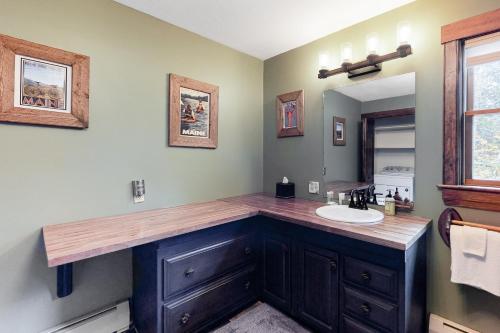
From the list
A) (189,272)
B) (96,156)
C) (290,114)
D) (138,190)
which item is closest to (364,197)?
(290,114)

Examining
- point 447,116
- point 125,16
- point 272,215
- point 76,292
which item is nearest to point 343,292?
point 272,215

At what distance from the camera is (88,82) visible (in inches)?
62.1

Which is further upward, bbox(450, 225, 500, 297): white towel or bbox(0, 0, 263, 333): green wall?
bbox(0, 0, 263, 333): green wall

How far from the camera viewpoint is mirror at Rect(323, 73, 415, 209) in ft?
5.61

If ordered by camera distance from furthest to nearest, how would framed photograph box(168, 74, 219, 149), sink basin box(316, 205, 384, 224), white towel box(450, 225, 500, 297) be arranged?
framed photograph box(168, 74, 219, 149), sink basin box(316, 205, 384, 224), white towel box(450, 225, 500, 297)

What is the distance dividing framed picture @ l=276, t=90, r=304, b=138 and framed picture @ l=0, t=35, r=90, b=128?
165cm

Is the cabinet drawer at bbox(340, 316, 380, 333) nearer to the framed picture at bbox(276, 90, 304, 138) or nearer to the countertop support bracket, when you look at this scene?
the framed picture at bbox(276, 90, 304, 138)

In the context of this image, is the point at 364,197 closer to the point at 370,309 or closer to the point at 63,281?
the point at 370,309

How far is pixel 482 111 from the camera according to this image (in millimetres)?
1445

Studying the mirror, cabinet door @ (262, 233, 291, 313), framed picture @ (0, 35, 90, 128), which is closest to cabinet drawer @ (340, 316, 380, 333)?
cabinet door @ (262, 233, 291, 313)

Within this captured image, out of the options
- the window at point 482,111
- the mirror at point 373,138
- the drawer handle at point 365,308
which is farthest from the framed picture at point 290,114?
the drawer handle at point 365,308

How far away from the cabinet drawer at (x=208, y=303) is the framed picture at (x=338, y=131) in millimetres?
1309

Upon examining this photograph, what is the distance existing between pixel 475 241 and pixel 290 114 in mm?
1665

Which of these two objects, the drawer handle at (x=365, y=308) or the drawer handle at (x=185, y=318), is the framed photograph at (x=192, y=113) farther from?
the drawer handle at (x=365, y=308)
